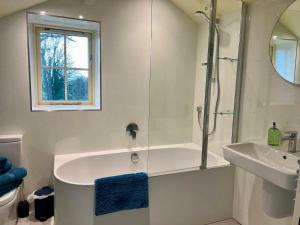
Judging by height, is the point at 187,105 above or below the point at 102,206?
above

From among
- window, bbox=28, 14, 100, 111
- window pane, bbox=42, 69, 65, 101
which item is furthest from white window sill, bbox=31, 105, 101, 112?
window pane, bbox=42, 69, 65, 101

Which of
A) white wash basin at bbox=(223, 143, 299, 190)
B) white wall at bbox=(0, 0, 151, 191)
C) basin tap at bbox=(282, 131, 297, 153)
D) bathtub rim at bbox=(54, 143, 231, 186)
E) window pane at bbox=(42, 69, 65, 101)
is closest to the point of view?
white wash basin at bbox=(223, 143, 299, 190)

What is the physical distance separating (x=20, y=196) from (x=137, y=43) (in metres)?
2.07

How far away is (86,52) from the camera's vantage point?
2.62 m

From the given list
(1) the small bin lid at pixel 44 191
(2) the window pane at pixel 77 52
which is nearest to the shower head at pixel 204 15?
(2) the window pane at pixel 77 52

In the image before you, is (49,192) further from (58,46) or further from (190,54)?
(190,54)

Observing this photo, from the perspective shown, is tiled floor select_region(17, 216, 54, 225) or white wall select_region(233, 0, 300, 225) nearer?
white wall select_region(233, 0, 300, 225)

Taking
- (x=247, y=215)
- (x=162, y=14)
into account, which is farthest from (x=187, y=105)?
(x=247, y=215)

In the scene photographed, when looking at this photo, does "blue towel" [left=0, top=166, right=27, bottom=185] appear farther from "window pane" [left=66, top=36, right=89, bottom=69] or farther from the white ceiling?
the white ceiling

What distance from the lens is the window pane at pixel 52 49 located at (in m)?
2.46

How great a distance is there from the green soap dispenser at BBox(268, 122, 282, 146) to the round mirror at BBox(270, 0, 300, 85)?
383mm

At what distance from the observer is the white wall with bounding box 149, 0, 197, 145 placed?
266cm

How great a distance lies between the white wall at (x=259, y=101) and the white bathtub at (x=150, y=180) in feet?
0.60

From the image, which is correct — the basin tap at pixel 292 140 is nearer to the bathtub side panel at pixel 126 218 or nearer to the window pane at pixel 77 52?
the bathtub side panel at pixel 126 218
